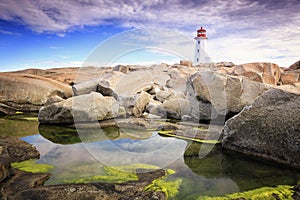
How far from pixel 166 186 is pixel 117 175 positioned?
2.56 feet

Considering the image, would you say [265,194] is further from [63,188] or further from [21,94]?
[21,94]

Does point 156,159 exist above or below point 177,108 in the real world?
below

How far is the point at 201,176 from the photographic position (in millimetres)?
3500

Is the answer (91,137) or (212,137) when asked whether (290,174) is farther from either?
(91,137)

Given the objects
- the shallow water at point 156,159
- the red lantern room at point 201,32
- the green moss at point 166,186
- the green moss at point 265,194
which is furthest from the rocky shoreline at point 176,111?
the red lantern room at point 201,32

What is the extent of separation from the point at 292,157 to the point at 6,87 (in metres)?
9.41

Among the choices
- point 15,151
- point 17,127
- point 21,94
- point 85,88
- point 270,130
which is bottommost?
point 17,127

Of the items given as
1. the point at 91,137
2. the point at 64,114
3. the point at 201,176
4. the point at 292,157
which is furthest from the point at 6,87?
the point at 292,157

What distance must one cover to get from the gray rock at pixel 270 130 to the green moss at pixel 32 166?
330 cm

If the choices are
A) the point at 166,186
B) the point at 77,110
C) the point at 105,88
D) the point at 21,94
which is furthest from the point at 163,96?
the point at 166,186

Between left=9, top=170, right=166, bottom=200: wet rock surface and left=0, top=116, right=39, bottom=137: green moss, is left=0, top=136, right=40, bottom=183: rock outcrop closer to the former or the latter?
left=9, top=170, right=166, bottom=200: wet rock surface

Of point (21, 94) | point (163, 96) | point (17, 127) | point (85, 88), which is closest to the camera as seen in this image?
point (17, 127)

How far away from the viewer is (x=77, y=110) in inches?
258

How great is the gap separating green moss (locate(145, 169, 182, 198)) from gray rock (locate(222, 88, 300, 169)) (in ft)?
5.90
